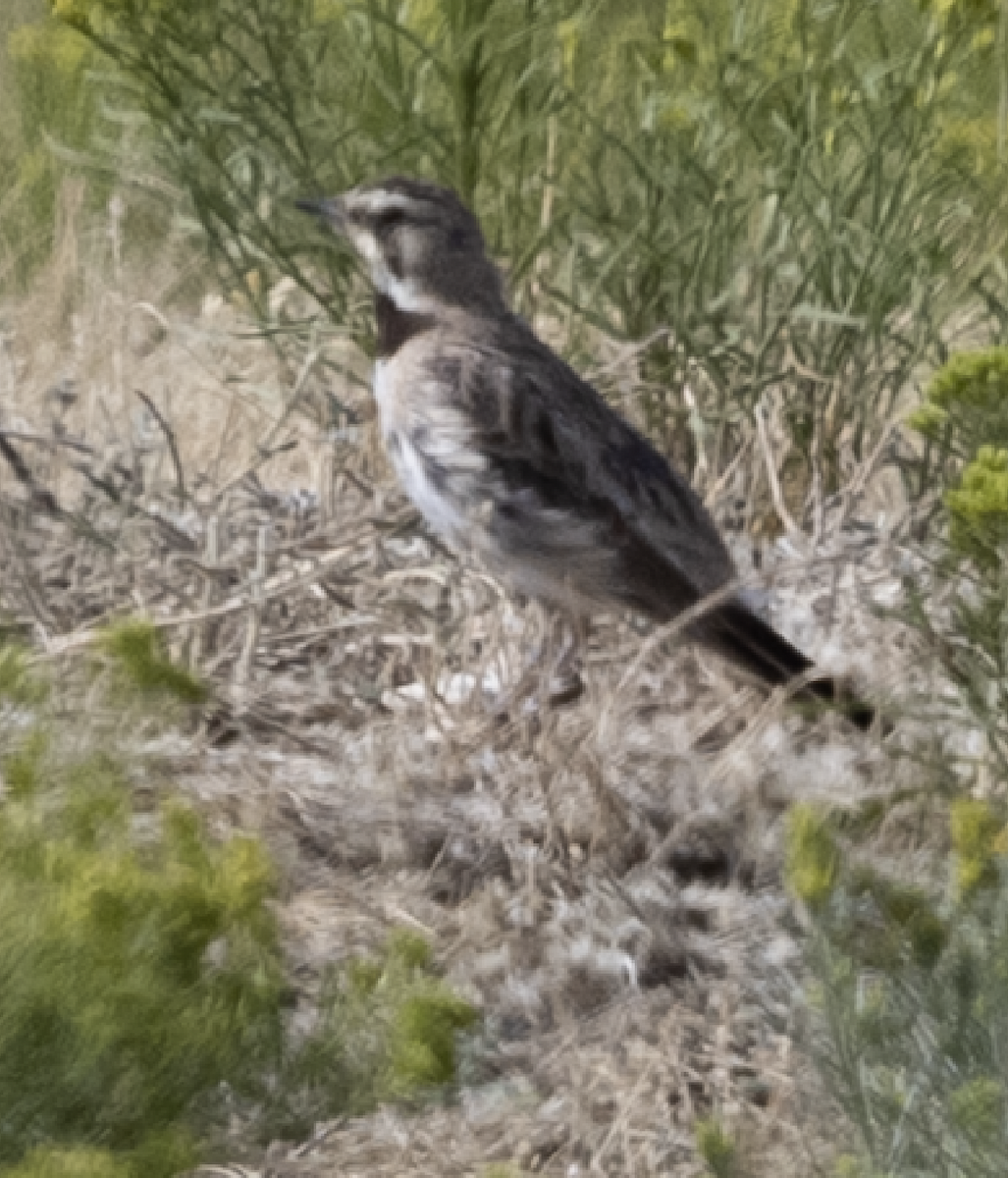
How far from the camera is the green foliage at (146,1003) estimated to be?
2.67m

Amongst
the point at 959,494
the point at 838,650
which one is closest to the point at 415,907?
the point at 838,650

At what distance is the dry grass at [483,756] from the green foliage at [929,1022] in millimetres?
335

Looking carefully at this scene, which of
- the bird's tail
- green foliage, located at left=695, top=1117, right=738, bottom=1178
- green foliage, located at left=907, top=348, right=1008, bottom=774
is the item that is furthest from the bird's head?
green foliage, located at left=695, top=1117, right=738, bottom=1178

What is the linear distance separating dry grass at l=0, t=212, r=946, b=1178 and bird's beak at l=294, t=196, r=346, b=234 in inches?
14.1

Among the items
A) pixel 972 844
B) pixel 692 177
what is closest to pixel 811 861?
pixel 972 844

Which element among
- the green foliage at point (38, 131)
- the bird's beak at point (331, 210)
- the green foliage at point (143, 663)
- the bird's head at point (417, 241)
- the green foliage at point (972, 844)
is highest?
the green foliage at point (38, 131)

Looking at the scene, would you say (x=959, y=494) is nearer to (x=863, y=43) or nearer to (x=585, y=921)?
(x=585, y=921)

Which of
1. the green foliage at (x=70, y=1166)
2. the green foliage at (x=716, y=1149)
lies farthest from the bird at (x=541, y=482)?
the green foliage at (x=70, y=1166)

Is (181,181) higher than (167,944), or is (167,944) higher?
(181,181)

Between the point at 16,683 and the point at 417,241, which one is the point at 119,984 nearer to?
the point at 16,683

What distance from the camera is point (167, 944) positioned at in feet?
8.91

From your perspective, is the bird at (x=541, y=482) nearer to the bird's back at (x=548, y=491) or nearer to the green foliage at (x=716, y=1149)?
the bird's back at (x=548, y=491)

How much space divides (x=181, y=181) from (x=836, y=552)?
1643 millimetres

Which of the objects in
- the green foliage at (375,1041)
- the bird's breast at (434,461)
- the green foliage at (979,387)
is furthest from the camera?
the bird's breast at (434,461)
